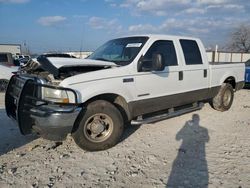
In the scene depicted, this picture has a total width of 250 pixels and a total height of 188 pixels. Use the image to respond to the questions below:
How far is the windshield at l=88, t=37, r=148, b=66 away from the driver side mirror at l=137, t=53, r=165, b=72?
0.20 metres

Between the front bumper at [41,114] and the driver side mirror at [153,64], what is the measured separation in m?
1.45

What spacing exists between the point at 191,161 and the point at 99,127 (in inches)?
63.6

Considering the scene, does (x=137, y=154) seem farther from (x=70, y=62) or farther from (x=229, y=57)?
(x=229, y=57)

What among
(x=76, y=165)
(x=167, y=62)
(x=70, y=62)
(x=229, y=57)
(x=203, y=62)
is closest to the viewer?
(x=76, y=165)

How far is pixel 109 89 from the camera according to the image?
467cm

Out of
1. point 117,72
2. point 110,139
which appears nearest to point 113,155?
point 110,139

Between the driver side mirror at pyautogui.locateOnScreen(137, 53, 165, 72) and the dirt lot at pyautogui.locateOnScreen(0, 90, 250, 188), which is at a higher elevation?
the driver side mirror at pyautogui.locateOnScreen(137, 53, 165, 72)

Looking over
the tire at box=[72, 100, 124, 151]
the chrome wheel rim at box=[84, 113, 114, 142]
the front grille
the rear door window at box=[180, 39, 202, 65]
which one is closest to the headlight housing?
the tire at box=[72, 100, 124, 151]

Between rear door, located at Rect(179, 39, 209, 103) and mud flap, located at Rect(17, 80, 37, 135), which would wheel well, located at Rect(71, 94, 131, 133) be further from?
rear door, located at Rect(179, 39, 209, 103)

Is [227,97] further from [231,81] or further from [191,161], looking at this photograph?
[191,161]

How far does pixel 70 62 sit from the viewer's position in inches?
180

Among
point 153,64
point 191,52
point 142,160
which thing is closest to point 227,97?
point 191,52

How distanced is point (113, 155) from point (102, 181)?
889 millimetres

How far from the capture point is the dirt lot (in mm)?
3725
